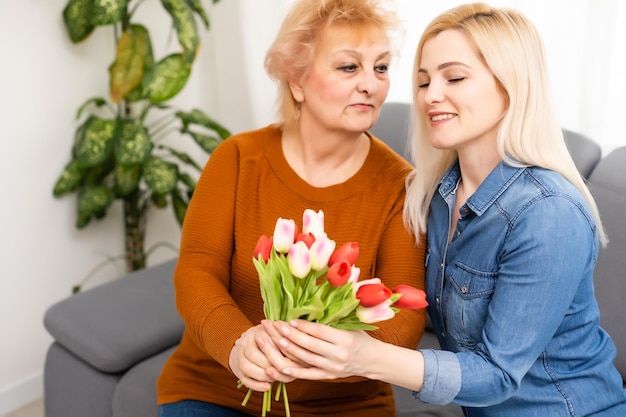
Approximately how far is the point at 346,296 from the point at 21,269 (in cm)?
191

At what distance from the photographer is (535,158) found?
130 cm

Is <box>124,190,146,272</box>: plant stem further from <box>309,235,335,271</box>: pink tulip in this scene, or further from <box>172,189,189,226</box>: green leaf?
<box>309,235,335,271</box>: pink tulip

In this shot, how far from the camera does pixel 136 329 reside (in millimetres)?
2020

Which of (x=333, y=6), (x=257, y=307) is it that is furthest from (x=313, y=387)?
(x=333, y=6)

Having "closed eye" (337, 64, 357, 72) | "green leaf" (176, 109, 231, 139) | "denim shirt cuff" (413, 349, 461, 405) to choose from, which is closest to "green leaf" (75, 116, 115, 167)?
"green leaf" (176, 109, 231, 139)

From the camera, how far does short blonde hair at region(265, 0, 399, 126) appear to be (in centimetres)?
155

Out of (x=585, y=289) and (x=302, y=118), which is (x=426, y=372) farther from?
(x=302, y=118)

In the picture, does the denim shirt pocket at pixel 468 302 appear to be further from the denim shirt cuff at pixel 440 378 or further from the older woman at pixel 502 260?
the denim shirt cuff at pixel 440 378

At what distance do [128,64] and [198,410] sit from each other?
1422 millimetres

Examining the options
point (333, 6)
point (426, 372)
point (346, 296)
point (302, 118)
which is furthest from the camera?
point (302, 118)

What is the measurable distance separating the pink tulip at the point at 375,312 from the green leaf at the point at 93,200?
70.1 inches

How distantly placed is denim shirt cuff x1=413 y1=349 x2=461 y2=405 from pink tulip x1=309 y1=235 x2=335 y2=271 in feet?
0.99

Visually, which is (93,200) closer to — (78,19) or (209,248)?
(78,19)

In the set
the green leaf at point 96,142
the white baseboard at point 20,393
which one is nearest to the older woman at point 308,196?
the green leaf at point 96,142
